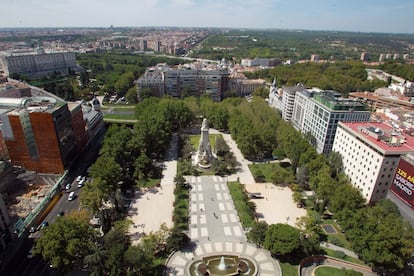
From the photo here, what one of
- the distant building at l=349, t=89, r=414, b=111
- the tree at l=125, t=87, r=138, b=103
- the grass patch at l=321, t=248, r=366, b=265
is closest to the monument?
the grass patch at l=321, t=248, r=366, b=265

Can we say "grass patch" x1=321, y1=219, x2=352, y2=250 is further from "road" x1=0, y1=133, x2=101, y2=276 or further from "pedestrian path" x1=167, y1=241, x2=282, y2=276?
"road" x1=0, y1=133, x2=101, y2=276

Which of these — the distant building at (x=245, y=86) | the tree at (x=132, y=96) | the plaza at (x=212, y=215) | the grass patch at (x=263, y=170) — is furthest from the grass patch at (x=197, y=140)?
the distant building at (x=245, y=86)

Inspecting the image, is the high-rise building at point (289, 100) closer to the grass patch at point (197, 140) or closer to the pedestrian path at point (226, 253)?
the grass patch at point (197, 140)

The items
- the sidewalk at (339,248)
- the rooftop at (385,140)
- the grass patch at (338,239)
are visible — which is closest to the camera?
the sidewalk at (339,248)

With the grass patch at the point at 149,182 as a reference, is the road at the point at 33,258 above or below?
above

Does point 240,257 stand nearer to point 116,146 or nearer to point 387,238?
point 387,238

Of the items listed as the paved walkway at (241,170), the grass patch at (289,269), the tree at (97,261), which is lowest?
the paved walkway at (241,170)

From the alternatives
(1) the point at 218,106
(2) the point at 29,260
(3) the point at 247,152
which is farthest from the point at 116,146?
(1) the point at 218,106
